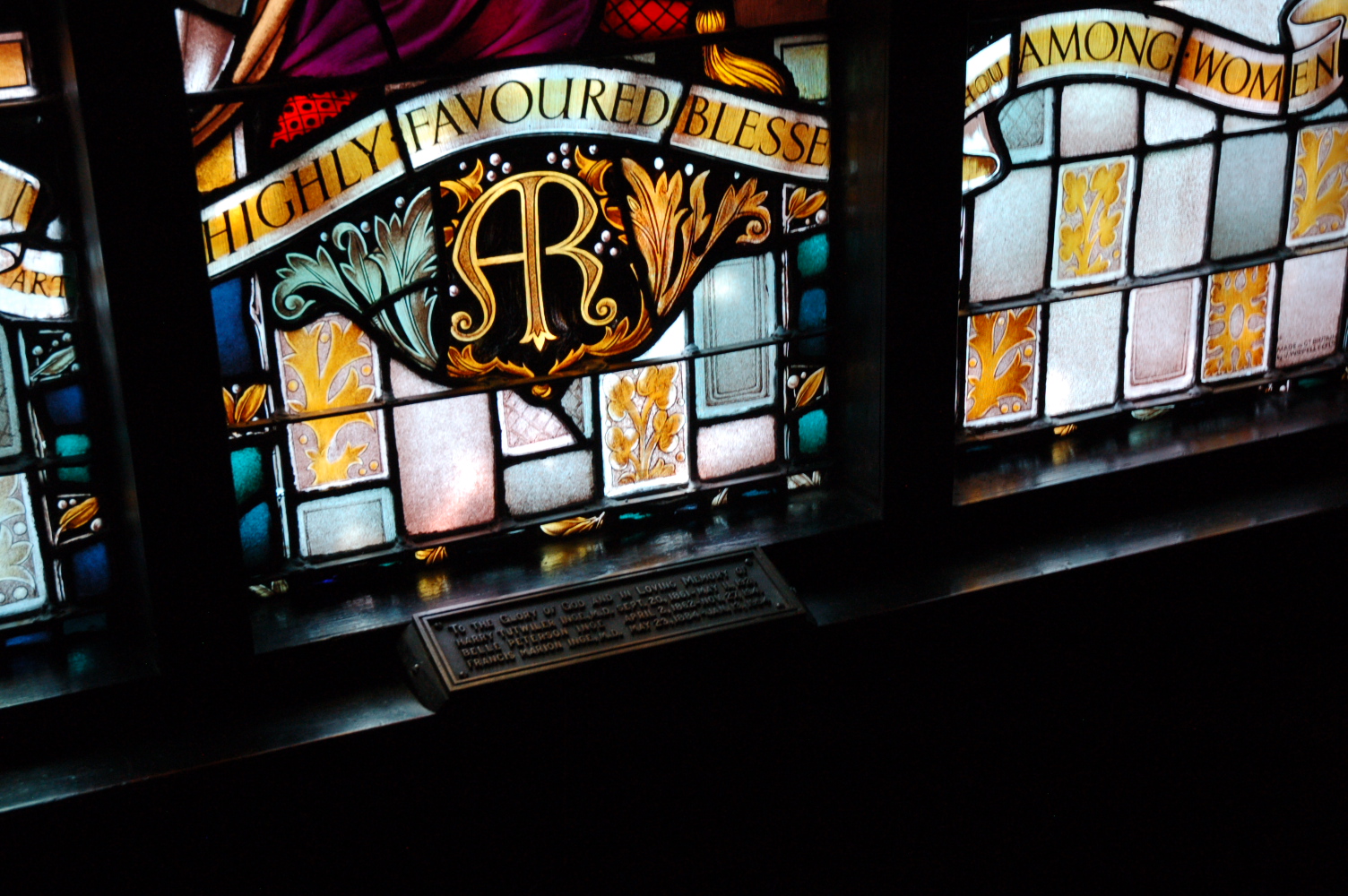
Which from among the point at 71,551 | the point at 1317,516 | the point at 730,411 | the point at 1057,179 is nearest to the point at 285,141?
the point at 71,551

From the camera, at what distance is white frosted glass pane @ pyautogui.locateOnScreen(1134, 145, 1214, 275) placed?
104 inches

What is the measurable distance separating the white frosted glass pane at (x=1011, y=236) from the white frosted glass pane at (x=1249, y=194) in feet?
1.42

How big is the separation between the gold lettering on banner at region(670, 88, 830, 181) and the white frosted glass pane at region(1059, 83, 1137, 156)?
1.62 ft

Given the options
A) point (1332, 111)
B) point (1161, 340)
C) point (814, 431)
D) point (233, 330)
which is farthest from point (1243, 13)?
point (233, 330)

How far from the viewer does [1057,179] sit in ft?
8.33

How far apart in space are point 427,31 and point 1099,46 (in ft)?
4.10

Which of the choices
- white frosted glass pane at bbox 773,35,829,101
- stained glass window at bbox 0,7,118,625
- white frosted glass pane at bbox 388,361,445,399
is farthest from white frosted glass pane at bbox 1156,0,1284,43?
stained glass window at bbox 0,7,118,625

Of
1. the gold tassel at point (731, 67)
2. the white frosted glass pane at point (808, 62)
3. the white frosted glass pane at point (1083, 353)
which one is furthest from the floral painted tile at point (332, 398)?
the white frosted glass pane at point (1083, 353)

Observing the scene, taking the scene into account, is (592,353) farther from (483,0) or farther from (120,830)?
(120,830)

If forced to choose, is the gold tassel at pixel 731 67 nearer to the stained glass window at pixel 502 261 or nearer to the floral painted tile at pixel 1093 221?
the stained glass window at pixel 502 261

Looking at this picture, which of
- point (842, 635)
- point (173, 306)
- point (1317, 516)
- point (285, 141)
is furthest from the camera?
point (1317, 516)

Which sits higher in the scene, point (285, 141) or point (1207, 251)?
point (285, 141)

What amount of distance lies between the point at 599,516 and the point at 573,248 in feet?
1.57

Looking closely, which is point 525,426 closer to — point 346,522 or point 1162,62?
point 346,522
